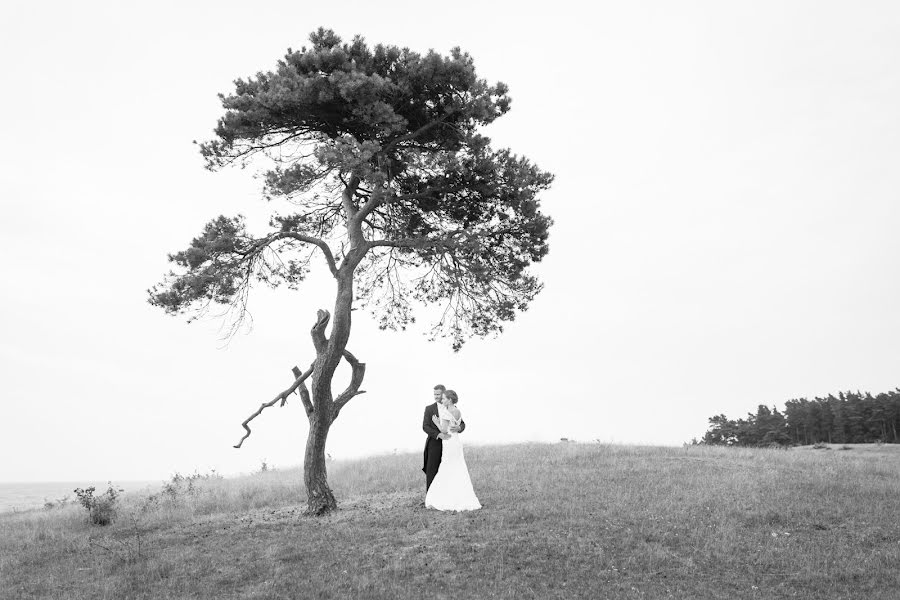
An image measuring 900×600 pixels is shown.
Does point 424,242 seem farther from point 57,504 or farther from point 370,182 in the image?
point 57,504

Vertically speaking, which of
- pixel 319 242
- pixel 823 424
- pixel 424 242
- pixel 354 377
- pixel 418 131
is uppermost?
pixel 418 131

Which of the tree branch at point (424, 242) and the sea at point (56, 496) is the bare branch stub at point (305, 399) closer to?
the tree branch at point (424, 242)

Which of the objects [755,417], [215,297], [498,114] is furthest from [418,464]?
[755,417]

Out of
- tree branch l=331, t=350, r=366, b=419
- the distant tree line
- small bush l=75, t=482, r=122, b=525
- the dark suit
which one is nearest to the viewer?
the dark suit

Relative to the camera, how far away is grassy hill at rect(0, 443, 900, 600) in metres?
10.5

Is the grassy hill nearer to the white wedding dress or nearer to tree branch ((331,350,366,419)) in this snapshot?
the white wedding dress

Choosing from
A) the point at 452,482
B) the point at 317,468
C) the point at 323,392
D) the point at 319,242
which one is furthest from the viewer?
the point at 319,242

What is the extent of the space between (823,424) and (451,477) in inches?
2333

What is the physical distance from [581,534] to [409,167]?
395 inches

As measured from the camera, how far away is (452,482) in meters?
15.2

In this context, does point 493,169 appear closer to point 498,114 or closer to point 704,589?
point 498,114

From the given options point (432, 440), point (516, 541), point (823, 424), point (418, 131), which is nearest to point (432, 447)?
point (432, 440)

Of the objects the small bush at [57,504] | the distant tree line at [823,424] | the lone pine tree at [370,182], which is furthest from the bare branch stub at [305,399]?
the distant tree line at [823,424]

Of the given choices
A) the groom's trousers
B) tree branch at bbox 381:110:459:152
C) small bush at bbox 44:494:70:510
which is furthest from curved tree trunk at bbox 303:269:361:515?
small bush at bbox 44:494:70:510
